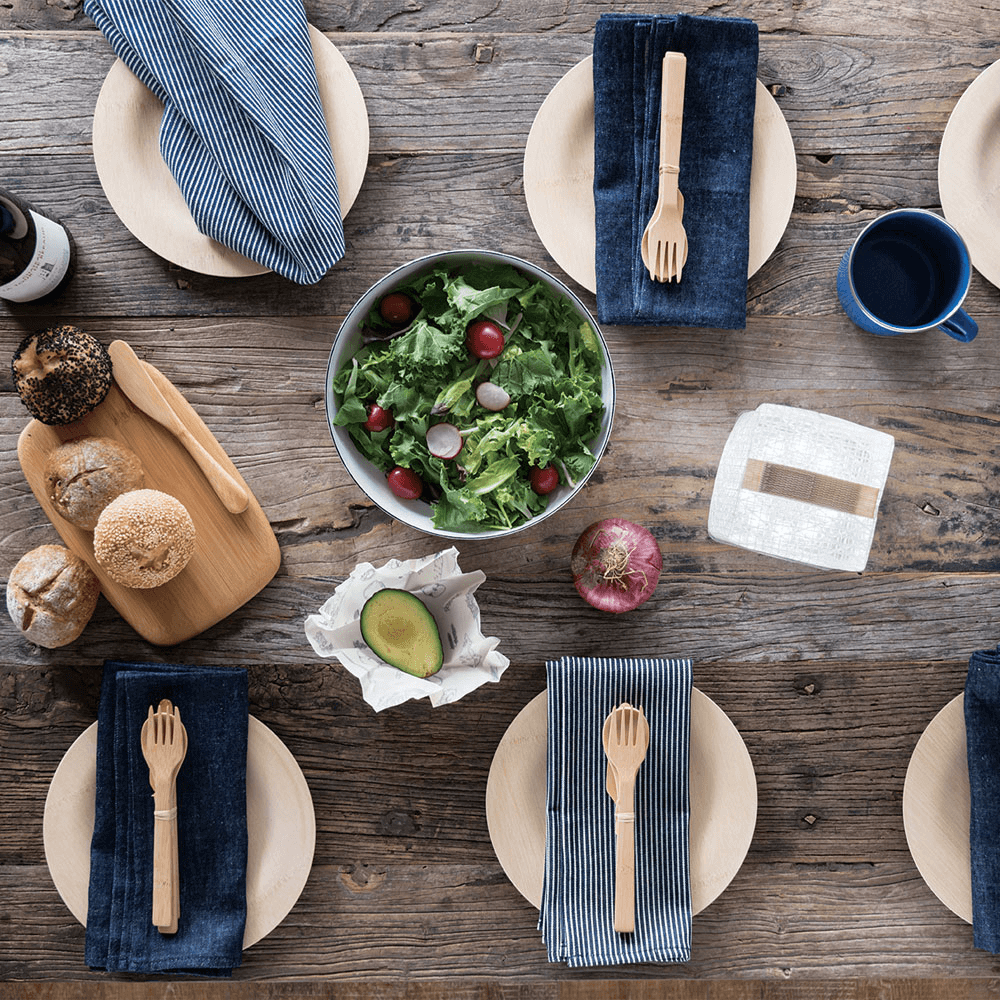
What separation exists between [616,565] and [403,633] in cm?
34

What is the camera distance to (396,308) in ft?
3.57

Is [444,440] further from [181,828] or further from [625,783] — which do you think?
[181,828]

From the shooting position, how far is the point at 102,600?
4.05 ft

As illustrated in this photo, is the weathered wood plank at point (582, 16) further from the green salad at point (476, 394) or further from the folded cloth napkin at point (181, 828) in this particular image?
the folded cloth napkin at point (181, 828)

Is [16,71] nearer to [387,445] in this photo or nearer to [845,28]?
[387,445]

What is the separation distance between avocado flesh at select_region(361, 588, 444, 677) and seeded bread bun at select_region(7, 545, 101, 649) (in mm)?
457

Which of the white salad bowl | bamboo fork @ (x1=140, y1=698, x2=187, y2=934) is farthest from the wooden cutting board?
the white salad bowl

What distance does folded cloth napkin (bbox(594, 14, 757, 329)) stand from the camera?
113 cm

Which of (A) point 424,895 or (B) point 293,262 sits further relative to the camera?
(A) point 424,895

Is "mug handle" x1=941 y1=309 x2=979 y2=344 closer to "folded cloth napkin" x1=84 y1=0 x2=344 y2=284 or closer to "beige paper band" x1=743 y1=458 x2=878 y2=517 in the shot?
"beige paper band" x1=743 y1=458 x2=878 y2=517

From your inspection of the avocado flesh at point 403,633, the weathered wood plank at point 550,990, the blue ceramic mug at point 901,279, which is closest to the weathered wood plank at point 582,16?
the blue ceramic mug at point 901,279

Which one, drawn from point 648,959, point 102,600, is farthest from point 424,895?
point 102,600

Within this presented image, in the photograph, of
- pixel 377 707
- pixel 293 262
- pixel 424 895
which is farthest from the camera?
pixel 424 895

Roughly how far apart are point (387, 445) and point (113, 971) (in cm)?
94
